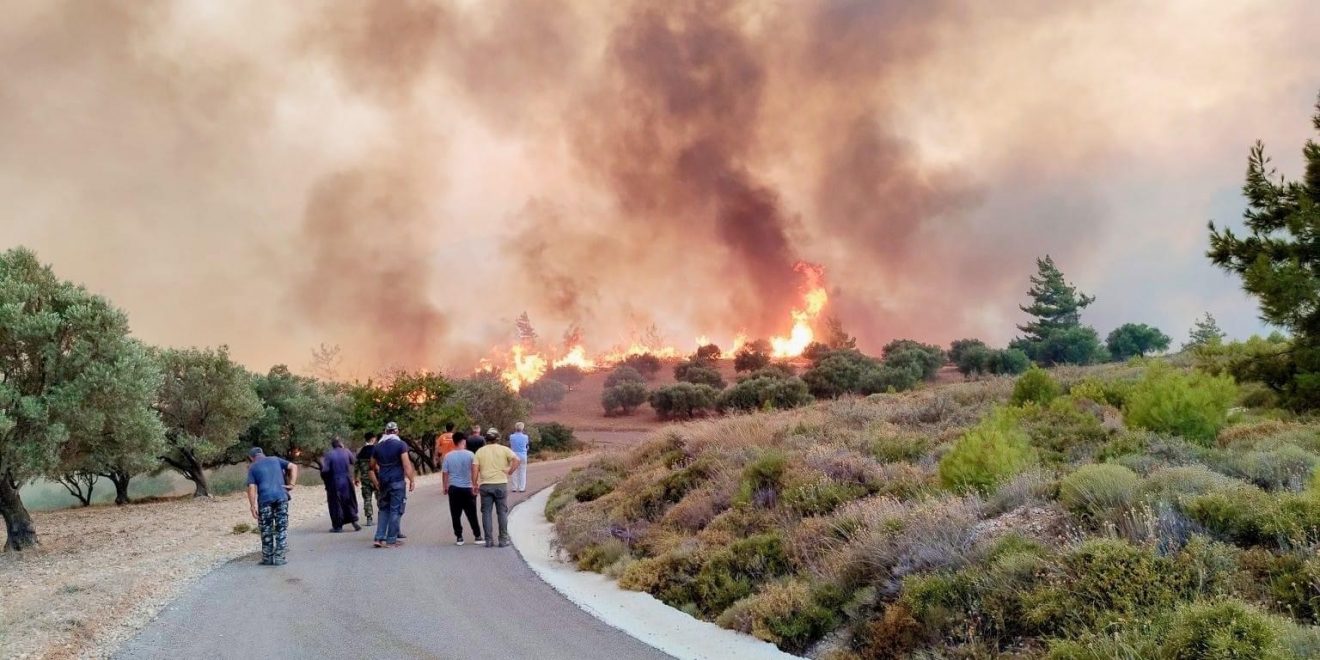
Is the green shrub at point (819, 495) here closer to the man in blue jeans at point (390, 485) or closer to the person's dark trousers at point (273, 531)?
Result: the man in blue jeans at point (390, 485)

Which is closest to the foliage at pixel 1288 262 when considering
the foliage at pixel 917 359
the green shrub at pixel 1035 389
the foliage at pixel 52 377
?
the green shrub at pixel 1035 389

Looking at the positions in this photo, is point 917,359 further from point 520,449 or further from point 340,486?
point 340,486

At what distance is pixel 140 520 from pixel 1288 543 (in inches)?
1134

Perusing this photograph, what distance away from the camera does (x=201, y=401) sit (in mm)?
31859

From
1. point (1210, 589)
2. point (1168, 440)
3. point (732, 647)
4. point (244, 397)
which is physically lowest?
point (732, 647)

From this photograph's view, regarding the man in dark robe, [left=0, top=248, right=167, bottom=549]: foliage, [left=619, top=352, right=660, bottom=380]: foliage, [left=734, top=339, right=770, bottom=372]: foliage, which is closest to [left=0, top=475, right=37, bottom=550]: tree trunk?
[left=0, top=248, right=167, bottom=549]: foliage

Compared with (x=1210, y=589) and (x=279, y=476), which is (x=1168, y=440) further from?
(x=279, y=476)

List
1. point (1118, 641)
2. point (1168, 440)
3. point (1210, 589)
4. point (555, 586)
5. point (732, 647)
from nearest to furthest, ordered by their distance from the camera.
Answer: point (1118, 641), point (1210, 589), point (732, 647), point (555, 586), point (1168, 440)

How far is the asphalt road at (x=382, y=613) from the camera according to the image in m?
8.57

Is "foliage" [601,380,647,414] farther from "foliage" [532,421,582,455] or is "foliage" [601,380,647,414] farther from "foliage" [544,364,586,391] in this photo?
"foliage" [544,364,586,391]

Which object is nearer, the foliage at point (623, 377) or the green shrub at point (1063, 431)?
the green shrub at point (1063, 431)

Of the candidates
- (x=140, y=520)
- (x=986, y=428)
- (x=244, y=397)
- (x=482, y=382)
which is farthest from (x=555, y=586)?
(x=482, y=382)

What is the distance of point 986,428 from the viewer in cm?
1313

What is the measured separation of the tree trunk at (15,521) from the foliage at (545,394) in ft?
240
